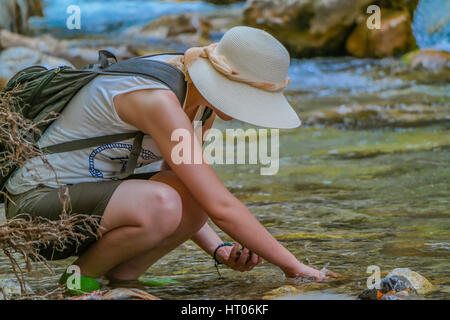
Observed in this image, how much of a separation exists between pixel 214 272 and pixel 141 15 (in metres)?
11.2

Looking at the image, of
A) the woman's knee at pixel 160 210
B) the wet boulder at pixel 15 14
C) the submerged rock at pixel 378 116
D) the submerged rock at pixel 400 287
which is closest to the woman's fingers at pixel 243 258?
the woman's knee at pixel 160 210

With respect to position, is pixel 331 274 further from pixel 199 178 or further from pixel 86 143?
pixel 86 143

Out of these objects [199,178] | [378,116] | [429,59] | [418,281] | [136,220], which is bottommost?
[378,116]

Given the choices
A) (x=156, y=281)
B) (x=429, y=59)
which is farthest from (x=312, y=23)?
(x=156, y=281)

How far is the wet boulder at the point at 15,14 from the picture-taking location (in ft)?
38.2

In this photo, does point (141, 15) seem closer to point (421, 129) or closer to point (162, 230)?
point (421, 129)

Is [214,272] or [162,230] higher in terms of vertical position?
[162,230]

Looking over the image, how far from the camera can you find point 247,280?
8.62 ft

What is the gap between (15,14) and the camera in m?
12.1

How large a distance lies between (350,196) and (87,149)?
6.89 ft

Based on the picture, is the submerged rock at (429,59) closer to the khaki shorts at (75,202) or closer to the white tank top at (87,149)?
the white tank top at (87,149)

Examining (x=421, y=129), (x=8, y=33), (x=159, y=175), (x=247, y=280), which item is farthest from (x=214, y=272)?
(x=8, y=33)

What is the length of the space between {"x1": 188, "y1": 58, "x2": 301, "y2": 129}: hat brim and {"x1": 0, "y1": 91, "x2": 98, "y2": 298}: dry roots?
1.65 feet

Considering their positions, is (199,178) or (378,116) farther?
(378,116)
